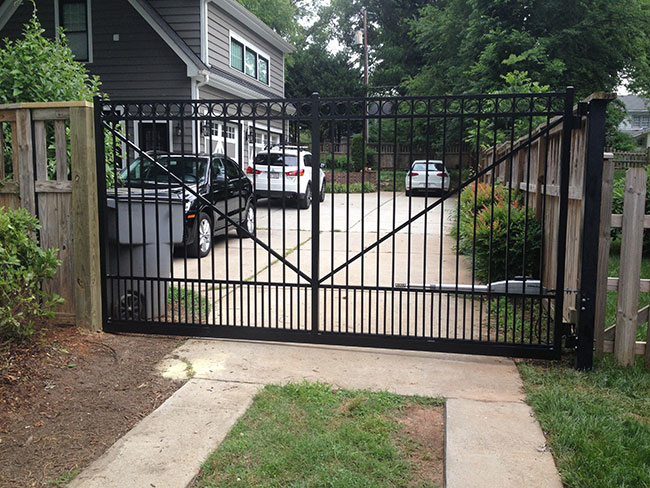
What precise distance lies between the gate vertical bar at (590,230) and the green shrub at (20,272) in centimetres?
407

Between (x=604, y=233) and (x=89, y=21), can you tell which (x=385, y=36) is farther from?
(x=604, y=233)

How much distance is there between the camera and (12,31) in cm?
1579

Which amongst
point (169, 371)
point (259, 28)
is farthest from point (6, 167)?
point (259, 28)

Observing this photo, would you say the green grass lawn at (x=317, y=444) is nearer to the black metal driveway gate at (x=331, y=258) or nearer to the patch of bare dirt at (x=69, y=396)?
the patch of bare dirt at (x=69, y=396)

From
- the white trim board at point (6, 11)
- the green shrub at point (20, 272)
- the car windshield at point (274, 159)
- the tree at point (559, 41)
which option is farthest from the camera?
the tree at point (559, 41)

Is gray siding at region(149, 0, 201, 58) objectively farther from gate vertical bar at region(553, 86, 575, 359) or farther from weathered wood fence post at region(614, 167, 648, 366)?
weathered wood fence post at region(614, 167, 648, 366)

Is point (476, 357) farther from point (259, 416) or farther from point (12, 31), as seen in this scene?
point (12, 31)

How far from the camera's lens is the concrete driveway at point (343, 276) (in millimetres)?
4938

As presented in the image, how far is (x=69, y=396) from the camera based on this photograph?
12.7 feet

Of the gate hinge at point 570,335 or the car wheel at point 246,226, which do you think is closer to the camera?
the gate hinge at point 570,335

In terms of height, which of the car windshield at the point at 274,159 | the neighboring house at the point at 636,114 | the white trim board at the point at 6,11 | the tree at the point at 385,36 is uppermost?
the tree at the point at 385,36

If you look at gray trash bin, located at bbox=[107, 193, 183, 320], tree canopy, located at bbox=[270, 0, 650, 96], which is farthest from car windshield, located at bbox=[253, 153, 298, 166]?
tree canopy, located at bbox=[270, 0, 650, 96]

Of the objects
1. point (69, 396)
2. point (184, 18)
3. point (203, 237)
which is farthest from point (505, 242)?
point (184, 18)

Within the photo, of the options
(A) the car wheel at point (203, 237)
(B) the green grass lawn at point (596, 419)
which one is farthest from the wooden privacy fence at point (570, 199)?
(A) the car wheel at point (203, 237)
